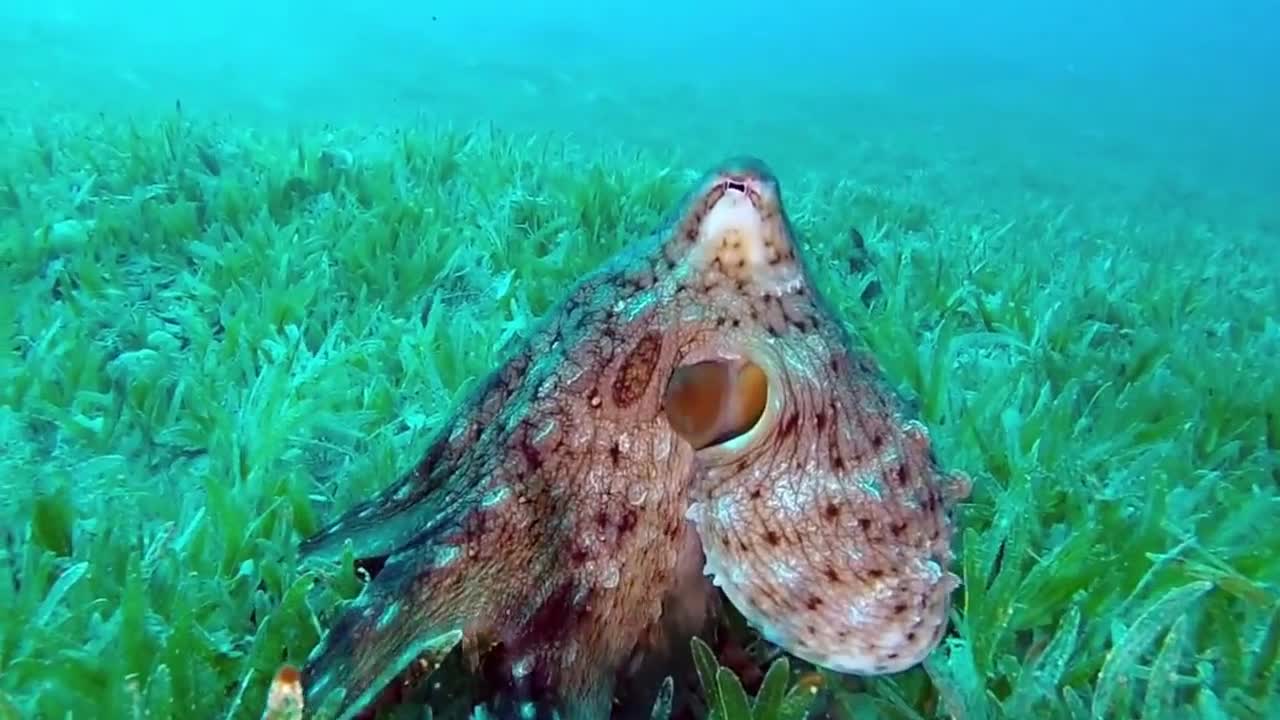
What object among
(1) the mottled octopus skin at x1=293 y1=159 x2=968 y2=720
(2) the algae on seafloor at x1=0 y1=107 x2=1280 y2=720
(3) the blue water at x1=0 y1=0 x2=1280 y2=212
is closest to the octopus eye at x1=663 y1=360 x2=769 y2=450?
(1) the mottled octopus skin at x1=293 y1=159 x2=968 y2=720

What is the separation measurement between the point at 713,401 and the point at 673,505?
0.17 metres

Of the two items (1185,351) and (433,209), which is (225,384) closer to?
(433,209)

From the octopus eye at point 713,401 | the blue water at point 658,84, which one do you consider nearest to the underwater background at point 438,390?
the octopus eye at point 713,401

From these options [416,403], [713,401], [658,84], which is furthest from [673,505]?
[658,84]

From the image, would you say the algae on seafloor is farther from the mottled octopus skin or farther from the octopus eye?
the octopus eye

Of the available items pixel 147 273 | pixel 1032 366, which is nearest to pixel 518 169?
pixel 147 273

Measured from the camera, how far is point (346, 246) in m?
4.38

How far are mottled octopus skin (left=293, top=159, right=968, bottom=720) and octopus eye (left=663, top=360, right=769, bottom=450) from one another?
20 mm

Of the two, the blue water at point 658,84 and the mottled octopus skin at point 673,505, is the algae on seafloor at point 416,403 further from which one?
the blue water at point 658,84

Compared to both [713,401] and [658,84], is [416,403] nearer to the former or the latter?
[713,401]

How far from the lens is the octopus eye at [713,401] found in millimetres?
1540

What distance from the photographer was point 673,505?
1.58 metres

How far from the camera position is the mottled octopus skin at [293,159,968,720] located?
1.48 metres

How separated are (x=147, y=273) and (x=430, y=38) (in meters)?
33.1
